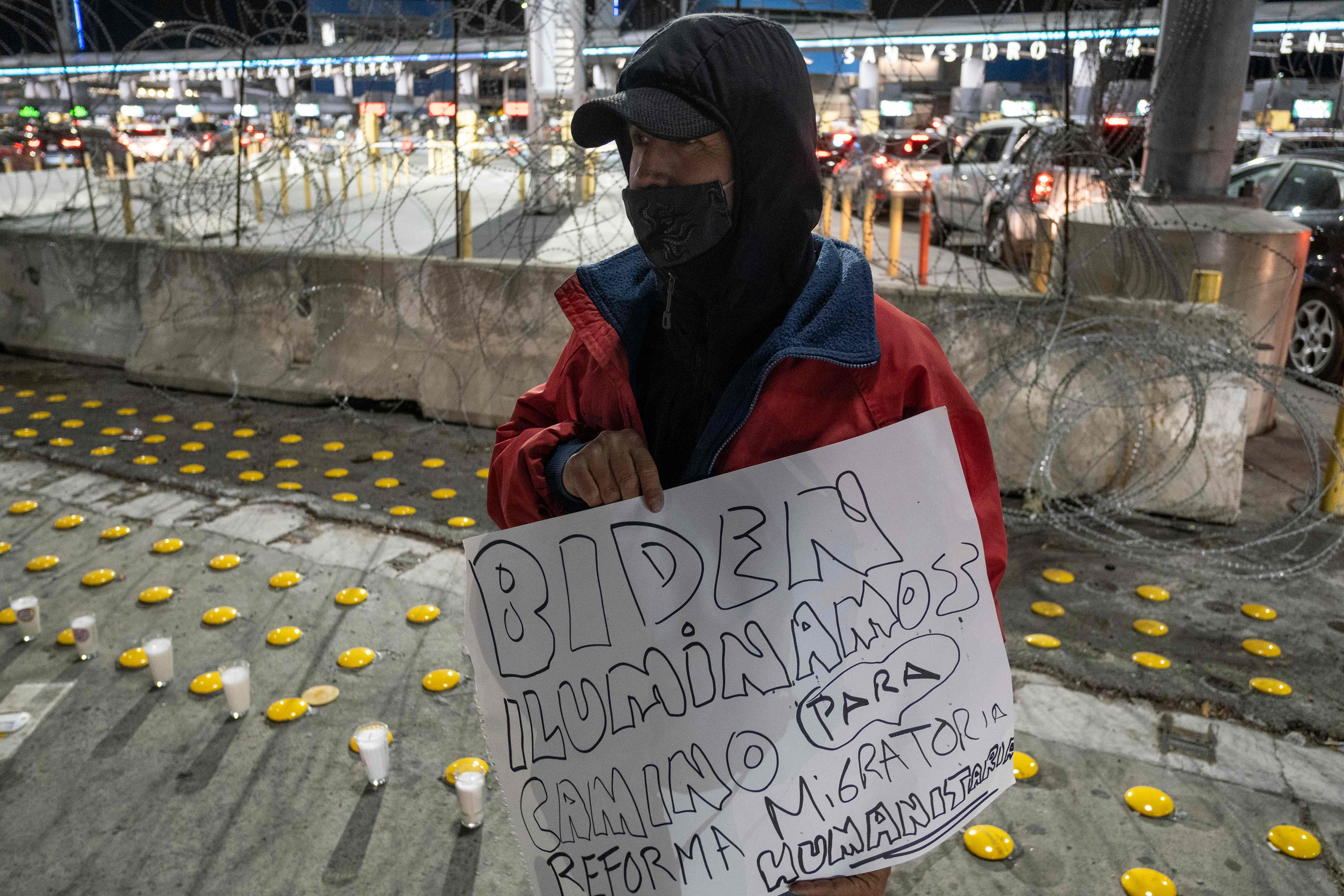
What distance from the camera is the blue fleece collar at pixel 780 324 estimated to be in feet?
5.02

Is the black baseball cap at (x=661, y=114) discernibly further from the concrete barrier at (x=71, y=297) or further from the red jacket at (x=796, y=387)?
the concrete barrier at (x=71, y=297)

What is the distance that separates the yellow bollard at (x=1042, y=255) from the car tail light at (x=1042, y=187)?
5.4 inches

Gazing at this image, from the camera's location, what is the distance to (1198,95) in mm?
6359

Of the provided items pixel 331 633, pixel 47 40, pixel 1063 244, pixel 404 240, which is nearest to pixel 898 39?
pixel 404 240

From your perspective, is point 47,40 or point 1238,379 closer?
point 1238,379

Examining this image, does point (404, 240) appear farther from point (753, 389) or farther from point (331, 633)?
point (753, 389)

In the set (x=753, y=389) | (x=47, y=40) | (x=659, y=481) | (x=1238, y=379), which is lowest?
(x=1238, y=379)

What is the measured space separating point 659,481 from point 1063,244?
4060mm

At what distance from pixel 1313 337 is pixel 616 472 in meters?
8.10

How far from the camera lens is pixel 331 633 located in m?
4.08

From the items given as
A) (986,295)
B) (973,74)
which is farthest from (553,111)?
(973,74)

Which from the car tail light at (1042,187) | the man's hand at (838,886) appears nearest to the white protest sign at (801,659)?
the man's hand at (838,886)

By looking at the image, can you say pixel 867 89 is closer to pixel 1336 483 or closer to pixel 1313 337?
pixel 1313 337

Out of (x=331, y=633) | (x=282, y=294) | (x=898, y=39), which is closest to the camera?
(x=331, y=633)
